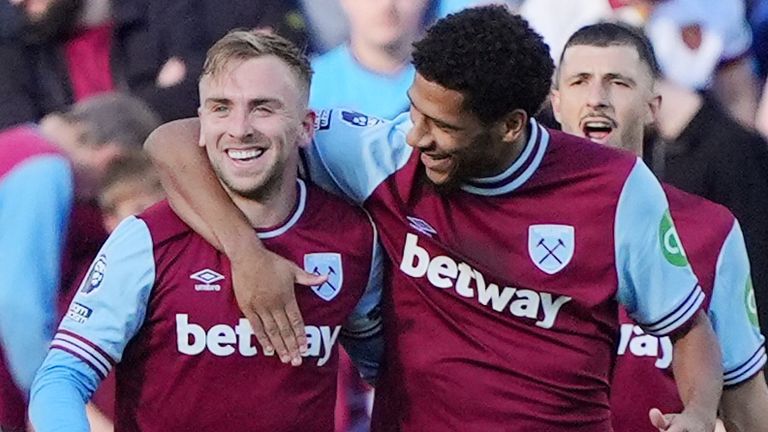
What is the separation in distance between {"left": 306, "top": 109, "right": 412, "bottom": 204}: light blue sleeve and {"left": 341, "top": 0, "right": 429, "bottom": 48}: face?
1472mm

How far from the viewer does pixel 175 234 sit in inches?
125

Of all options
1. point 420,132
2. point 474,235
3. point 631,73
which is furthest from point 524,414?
point 631,73

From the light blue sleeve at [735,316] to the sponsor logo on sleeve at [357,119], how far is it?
80 centimetres

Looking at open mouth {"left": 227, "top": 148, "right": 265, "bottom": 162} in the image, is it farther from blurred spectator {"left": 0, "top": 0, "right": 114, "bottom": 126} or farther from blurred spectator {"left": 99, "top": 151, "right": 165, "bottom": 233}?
blurred spectator {"left": 0, "top": 0, "right": 114, "bottom": 126}

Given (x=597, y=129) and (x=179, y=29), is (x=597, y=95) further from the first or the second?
(x=179, y=29)

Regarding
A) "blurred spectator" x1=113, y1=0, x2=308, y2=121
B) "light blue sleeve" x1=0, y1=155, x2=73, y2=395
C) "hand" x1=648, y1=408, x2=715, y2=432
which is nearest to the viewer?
"hand" x1=648, y1=408, x2=715, y2=432

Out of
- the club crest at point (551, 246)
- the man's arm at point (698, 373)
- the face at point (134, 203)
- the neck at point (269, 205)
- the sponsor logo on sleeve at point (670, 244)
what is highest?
the sponsor logo on sleeve at point (670, 244)

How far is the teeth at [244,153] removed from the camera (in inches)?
124

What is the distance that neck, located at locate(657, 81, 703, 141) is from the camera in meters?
4.66

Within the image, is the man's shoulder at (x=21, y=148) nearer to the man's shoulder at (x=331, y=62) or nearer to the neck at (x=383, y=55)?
the man's shoulder at (x=331, y=62)

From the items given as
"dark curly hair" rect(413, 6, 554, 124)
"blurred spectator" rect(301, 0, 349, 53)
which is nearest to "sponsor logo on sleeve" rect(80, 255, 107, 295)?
"dark curly hair" rect(413, 6, 554, 124)

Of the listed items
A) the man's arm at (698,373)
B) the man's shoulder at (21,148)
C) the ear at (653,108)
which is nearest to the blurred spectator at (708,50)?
the ear at (653,108)

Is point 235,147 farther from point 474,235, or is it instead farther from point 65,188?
point 65,188

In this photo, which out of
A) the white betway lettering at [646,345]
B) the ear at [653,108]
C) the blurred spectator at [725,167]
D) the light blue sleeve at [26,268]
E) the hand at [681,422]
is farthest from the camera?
the blurred spectator at [725,167]
